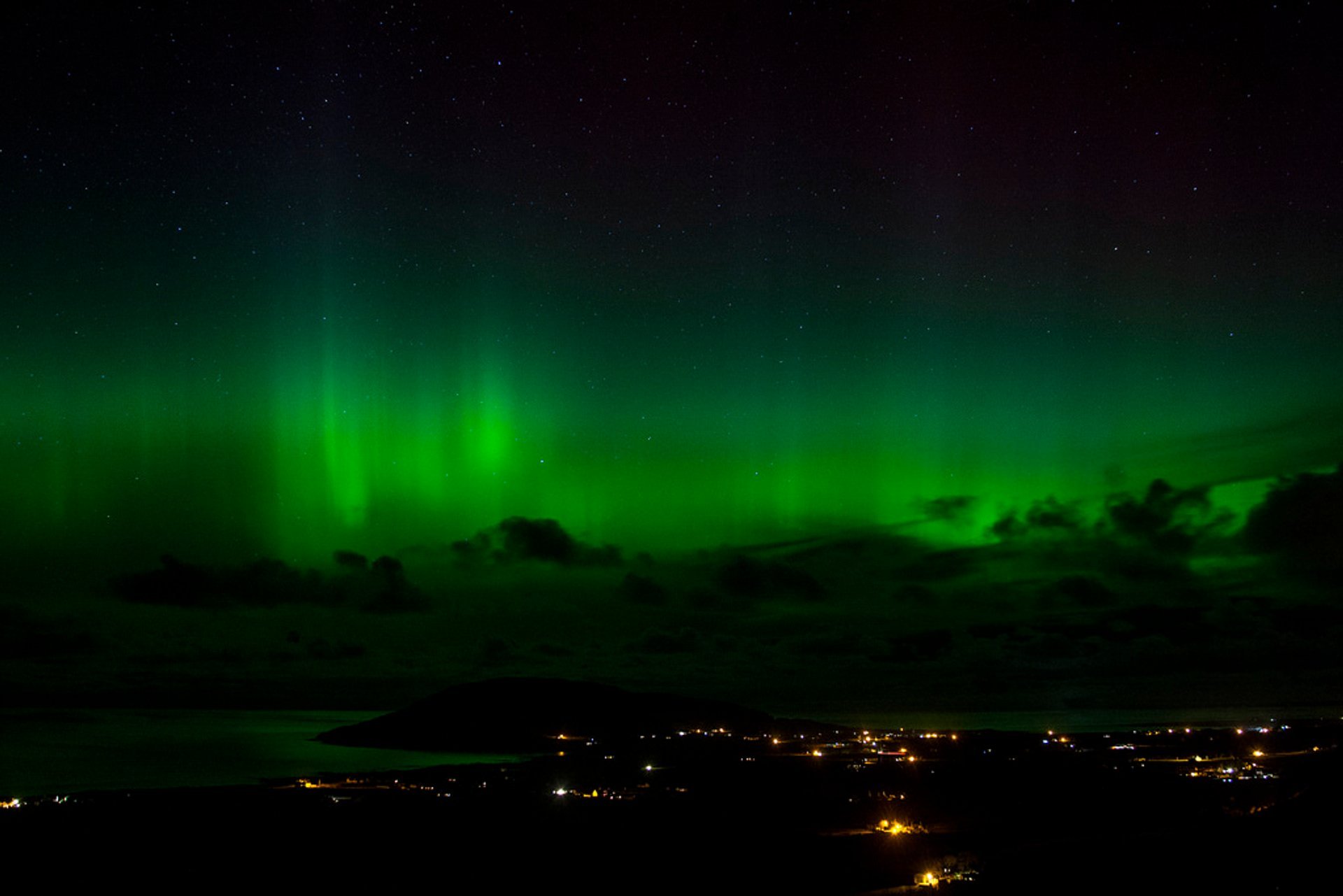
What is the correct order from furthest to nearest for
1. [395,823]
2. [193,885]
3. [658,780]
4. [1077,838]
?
[658,780], [395,823], [1077,838], [193,885]

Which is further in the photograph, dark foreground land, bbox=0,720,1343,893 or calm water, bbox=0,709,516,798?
calm water, bbox=0,709,516,798

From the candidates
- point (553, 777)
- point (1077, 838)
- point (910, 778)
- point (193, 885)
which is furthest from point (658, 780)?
point (193, 885)

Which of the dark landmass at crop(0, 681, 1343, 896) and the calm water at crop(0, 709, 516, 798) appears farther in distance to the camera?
the calm water at crop(0, 709, 516, 798)

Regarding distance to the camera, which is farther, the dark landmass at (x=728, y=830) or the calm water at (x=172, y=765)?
the calm water at (x=172, y=765)

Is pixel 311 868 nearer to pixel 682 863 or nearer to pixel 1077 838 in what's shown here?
pixel 682 863

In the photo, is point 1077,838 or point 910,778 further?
point 910,778
